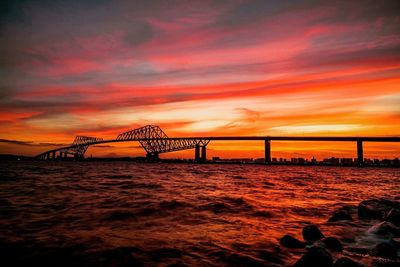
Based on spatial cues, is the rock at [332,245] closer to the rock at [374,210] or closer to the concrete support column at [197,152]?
the rock at [374,210]

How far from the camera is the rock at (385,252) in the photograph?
586 cm

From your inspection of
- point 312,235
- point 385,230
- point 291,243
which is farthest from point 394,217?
point 291,243

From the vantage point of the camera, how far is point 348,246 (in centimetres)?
687

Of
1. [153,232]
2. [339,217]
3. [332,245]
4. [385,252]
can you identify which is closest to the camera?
[385,252]

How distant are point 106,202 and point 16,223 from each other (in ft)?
14.6

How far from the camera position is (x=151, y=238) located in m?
7.25

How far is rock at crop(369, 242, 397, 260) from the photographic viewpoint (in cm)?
586

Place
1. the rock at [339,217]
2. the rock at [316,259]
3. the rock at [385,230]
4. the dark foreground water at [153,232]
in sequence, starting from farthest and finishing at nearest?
the rock at [339,217] → the rock at [385,230] → the dark foreground water at [153,232] → the rock at [316,259]

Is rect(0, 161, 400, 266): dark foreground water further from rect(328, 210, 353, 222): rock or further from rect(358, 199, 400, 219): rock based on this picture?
rect(358, 199, 400, 219): rock

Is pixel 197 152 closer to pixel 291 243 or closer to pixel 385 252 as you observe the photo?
pixel 291 243

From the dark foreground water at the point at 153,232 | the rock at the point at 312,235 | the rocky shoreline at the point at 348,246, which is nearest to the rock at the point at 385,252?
the rocky shoreline at the point at 348,246

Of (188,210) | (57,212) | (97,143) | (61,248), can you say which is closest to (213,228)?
(188,210)

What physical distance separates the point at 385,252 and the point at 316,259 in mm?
2037

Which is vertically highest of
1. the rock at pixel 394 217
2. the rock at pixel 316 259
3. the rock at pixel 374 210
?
the rock at pixel 316 259
